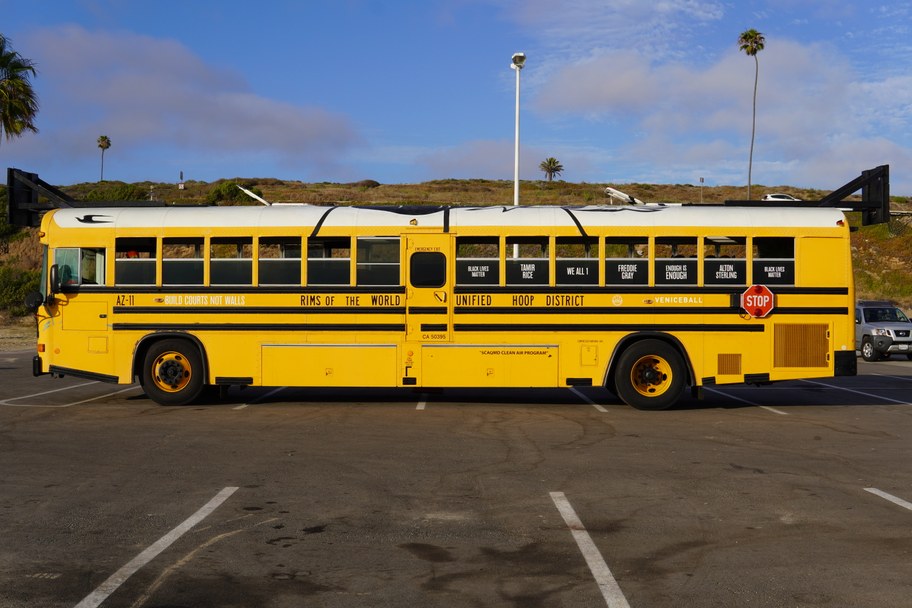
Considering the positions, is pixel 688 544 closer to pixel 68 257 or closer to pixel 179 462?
pixel 179 462

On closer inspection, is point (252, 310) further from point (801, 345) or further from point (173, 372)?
point (801, 345)

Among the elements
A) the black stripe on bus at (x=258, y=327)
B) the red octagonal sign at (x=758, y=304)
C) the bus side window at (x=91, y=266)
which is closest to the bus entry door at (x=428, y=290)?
the black stripe on bus at (x=258, y=327)

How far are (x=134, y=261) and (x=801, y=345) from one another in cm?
1100

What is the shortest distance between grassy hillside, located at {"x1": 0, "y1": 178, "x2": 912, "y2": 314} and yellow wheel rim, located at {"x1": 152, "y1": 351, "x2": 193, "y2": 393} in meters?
22.0

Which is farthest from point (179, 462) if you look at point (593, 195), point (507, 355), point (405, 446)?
point (593, 195)

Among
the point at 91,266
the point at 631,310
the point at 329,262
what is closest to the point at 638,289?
the point at 631,310

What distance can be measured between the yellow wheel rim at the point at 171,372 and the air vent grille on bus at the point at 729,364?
28.4 ft

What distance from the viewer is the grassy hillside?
4888cm

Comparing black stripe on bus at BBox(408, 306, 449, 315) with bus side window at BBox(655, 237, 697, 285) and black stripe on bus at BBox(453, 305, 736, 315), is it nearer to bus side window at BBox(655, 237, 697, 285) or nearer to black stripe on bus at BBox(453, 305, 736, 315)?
black stripe on bus at BBox(453, 305, 736, 315)

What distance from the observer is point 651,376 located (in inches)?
552

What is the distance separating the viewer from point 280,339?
14.0 metres

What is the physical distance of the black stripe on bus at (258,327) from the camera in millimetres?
13883

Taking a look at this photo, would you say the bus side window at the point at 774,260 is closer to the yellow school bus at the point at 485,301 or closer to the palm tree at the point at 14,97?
the yellow school bus at the point at 485,301

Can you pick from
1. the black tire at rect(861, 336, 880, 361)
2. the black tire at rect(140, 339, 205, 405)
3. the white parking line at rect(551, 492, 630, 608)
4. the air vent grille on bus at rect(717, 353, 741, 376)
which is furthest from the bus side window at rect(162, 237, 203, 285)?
the black tire at rect(861, 336, 880, 361)
